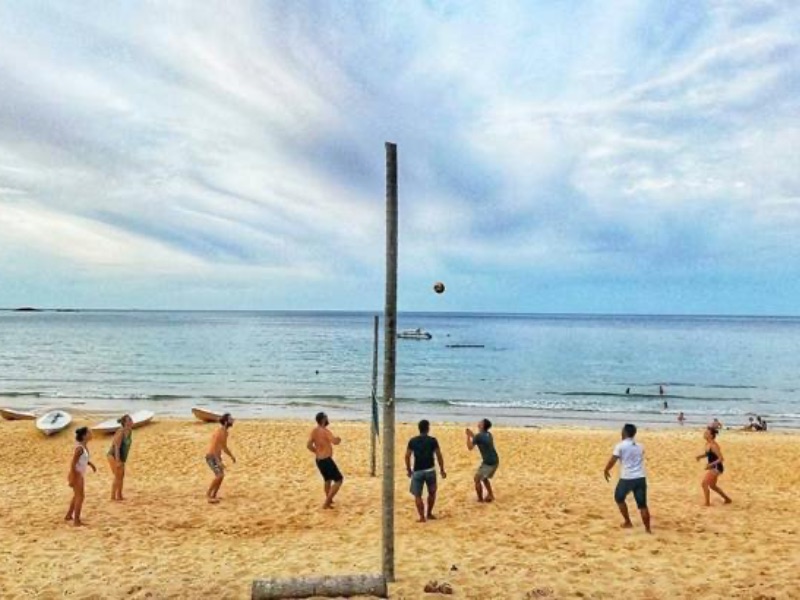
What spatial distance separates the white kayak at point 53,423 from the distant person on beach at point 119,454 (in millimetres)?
10375

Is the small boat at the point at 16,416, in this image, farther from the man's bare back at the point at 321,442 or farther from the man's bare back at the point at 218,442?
the man's bare back at the point at 321,442

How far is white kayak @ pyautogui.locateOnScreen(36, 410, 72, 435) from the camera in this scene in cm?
2011

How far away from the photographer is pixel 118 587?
7.16 m

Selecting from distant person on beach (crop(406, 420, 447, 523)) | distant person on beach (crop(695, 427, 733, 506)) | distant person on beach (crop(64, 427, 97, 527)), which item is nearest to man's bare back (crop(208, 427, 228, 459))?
distant person on beach (crop(64, 427, 97, 527))

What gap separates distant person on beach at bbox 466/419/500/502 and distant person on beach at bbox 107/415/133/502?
5.98m

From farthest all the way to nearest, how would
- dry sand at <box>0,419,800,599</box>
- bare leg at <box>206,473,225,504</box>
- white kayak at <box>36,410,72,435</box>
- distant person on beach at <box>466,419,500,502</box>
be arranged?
white kayak at <box>36,410,72,435</box>, bare leg at <box>206,473,225,504</box>, distant person on beach at <box>466,419,500,502</box>, dry sand at <box>0,419,800,599</box>

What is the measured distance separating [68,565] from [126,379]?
40.1 m

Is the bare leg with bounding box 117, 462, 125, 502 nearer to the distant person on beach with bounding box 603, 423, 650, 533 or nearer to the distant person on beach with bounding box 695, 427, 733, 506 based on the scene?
the distant person on beach with bounding box 603, 423, 650, 533

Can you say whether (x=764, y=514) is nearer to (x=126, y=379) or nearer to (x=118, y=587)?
(x=118, y=587)

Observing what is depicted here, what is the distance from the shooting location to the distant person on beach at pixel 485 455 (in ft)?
34.8

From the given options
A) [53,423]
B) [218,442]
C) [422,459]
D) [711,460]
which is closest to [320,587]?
[422,459]

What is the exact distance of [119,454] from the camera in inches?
443

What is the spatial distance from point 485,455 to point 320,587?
4.96 m

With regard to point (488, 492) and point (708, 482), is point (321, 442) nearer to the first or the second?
point (488, 492)
